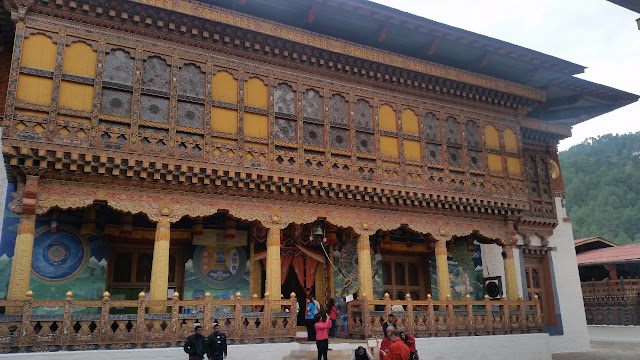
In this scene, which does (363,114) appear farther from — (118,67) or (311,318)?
(118,67)

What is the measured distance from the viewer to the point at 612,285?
79.3 ft

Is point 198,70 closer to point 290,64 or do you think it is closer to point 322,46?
point 290,64

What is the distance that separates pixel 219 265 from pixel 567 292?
1408 centimetres

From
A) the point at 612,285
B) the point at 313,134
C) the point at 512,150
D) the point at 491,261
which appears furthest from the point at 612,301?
the point at 313,134

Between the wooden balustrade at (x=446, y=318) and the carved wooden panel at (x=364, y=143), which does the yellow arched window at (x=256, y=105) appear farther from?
the wooden balustrade at (x=446, y=318)

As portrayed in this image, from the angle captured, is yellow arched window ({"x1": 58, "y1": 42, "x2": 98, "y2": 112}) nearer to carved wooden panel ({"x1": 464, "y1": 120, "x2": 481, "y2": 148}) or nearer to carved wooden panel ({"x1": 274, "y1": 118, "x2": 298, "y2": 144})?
carved wooden panel ({"x1": 274, "y1": 118, "x2": 298, "y2": 144})

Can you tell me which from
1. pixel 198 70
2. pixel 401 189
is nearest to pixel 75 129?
pixel 198 70

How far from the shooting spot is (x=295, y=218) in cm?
1401

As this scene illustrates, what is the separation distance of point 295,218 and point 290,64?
451 centimetres

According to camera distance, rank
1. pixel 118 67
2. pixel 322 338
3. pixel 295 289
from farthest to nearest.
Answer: pixel 295 289 < pixel 118 67 < pixel 322 338

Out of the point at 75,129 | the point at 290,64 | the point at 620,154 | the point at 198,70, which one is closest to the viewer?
the point at 75,129

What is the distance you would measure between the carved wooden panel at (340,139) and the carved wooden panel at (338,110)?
26 cm

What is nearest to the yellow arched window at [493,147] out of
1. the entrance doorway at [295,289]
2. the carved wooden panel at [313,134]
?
the carved wooden panel at [313,134]

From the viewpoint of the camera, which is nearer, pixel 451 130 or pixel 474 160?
pixel 451 130
